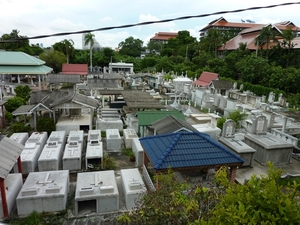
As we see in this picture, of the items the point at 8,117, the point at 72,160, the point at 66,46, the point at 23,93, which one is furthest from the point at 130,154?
the point at 66,46

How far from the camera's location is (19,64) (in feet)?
132

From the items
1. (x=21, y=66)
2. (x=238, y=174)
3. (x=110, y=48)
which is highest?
(x=110, y=48)

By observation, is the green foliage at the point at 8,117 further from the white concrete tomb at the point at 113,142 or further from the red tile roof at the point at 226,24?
the red tile roof at the point at 226,24

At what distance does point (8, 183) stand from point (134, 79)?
1655 inches

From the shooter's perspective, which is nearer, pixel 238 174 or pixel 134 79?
pixel 238 174

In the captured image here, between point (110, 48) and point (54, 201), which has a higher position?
point (110, 48)

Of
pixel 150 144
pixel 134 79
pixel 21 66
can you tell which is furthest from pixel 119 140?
pixel 134 79

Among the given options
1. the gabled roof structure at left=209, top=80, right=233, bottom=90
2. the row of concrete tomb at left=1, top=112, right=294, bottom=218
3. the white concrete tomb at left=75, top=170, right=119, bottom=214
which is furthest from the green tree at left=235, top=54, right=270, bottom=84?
the white concrete tomb at left=75, top=170, right=119, bottom=214

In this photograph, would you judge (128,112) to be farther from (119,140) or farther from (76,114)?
(119,140)

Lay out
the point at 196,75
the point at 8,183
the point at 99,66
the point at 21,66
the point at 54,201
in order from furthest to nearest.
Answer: the point at 99,66 < the point at 196,75 < the point at 21,66 < the point at 8,183 < the point at 54,201

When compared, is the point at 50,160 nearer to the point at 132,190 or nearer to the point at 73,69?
the point at 132,190

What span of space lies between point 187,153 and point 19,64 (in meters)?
38.6

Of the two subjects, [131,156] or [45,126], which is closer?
[131,156]

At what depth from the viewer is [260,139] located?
16688 millimetres
